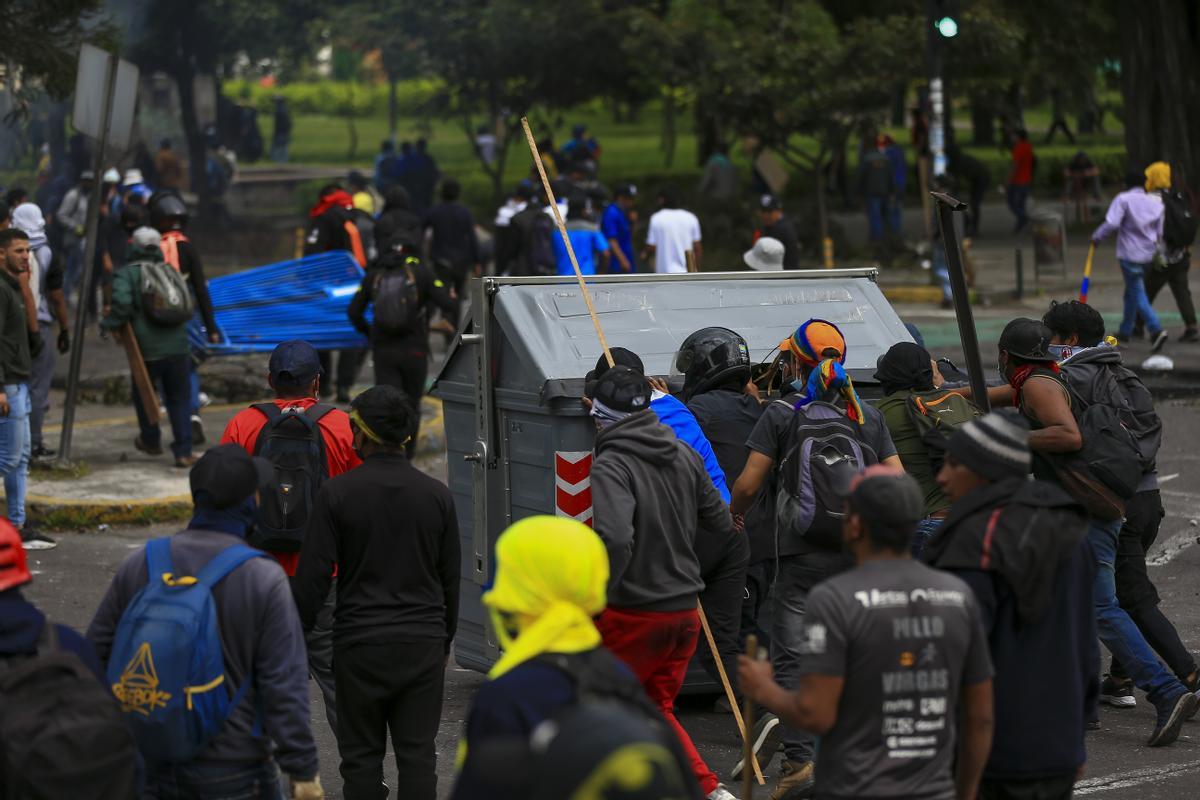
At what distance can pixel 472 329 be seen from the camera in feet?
25.6

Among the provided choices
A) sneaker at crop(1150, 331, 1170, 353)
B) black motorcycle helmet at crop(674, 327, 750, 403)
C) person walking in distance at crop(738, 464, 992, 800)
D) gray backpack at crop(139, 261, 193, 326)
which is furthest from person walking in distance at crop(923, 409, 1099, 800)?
sneaker at crop(1150, 331, 1170, 353)

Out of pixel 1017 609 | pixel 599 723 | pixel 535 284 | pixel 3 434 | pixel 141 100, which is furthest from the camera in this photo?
pixel 141 100

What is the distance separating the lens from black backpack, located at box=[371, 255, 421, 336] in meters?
11.4

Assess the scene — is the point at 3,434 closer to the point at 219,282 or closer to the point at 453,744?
the point at 453,744

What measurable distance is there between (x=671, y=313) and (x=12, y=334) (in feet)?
13.2

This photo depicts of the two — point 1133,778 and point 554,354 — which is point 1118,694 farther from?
point 554,354

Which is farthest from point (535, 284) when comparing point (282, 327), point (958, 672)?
point (282, 327)

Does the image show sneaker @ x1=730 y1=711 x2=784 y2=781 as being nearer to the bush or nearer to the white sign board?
the white sign board

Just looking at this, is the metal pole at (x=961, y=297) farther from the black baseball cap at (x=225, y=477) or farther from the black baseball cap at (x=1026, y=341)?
the black baseball cap at (x=225, y=477)

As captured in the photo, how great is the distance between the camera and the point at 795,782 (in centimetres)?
641

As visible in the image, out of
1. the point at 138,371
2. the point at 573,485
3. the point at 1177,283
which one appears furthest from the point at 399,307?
the point at 1177,283

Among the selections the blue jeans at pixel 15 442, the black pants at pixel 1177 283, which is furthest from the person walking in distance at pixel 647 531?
the black pants at pixel 1177 283

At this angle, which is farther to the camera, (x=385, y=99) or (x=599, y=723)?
(x=385, y=99)

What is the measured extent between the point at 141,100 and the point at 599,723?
3183cm
